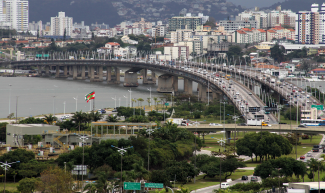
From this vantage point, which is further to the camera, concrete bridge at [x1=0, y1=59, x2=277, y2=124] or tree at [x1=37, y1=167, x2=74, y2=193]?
concrete bridge at [x1=0, y1=59, x2=277, y2=124]

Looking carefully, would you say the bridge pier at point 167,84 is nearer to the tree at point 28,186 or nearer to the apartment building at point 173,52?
the apartment building at point 173,52

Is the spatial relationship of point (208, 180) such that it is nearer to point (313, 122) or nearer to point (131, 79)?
point (313, 122)

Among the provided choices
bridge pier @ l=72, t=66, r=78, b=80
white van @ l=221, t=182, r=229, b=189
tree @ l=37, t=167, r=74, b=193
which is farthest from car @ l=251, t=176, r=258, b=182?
bridge pier @ l=72, t=66, r=78, b=80

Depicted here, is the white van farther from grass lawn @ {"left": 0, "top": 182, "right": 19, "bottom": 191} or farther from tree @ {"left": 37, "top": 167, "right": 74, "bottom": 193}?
grass lawn @ {"left": 0, "top": 182, "right": 19, "bottom": 191}

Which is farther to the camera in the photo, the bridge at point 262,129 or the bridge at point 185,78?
the bridge at point 185,78

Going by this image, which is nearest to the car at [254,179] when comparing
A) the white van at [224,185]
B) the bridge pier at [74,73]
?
the white van at [224,185]

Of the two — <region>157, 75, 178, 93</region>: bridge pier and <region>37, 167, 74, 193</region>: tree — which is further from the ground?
<region>157, 75, 178, 93</region>: bridge pier

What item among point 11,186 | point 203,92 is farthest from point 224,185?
point 203,92
